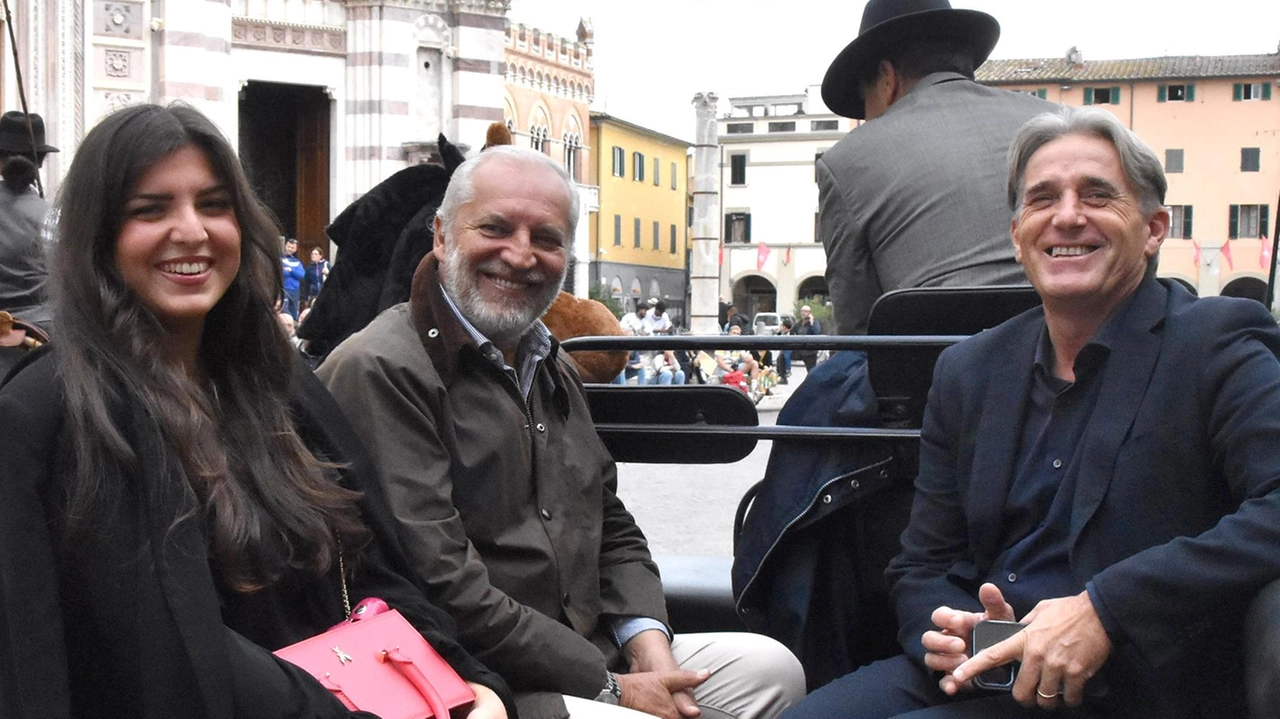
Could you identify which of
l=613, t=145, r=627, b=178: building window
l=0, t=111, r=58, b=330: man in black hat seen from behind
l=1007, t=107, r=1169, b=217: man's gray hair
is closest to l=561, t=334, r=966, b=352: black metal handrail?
l=1007, t=107, r=1169, b=217: man's gray hair

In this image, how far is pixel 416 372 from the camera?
2604mm

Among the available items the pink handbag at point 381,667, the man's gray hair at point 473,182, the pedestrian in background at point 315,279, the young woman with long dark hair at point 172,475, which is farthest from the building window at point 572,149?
the pink handbag at point 381,667

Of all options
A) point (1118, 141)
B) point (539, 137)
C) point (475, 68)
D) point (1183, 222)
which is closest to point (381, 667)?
point (1118, 141)

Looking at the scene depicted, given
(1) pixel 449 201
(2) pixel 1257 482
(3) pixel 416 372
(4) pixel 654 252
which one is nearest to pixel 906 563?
(2) pixel 1257 482

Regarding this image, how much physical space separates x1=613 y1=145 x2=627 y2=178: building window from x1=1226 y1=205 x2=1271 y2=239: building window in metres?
24.4

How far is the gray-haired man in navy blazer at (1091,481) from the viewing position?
209cm

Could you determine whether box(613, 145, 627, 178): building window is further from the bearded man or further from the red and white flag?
the bearded man

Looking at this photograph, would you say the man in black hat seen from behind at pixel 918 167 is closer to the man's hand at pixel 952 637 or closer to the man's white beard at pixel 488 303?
the man's white beard at pixel 488 303

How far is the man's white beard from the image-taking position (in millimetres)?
2793

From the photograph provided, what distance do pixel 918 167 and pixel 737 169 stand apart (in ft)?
193

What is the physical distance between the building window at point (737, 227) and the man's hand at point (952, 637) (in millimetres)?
58441

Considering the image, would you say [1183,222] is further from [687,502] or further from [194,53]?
[687,502]

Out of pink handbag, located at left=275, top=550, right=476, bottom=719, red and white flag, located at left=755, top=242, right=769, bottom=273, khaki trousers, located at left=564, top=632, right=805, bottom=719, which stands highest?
red and white flag, located at left=755, top=242, right=769, bottom=273

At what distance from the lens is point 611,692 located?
2.67 meters
